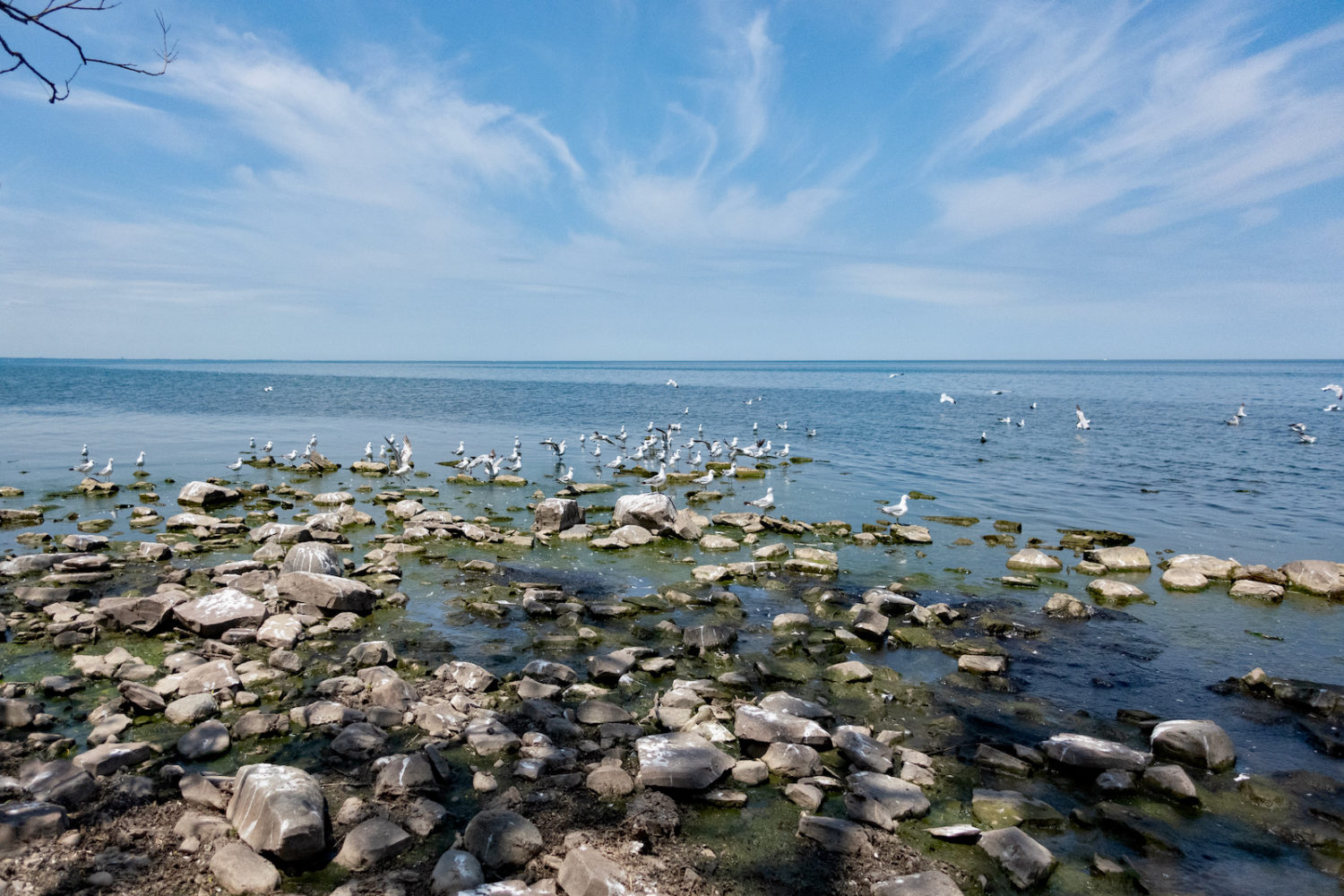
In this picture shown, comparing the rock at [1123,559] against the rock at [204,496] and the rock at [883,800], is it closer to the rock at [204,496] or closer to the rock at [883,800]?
the rock at [883,800]

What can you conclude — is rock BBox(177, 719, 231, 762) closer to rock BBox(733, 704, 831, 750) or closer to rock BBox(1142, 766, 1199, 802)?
rock BBox(733, 704, 831, 750)

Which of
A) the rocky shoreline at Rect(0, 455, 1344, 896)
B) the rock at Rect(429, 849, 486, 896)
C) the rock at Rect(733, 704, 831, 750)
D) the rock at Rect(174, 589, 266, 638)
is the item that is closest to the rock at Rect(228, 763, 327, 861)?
the rocky shoreline at Rect(0, 455, 1344, 896)

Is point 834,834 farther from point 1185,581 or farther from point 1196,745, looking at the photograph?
point 1185,581

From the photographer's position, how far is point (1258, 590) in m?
11.4

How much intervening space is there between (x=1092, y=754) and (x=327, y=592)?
29.5ft

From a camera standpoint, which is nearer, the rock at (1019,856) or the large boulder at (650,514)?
the rock at (1019,856)

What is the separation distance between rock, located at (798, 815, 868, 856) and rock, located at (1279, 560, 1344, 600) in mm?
11185

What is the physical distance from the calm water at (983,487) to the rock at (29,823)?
13.5 feet

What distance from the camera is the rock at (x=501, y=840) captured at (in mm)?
4594

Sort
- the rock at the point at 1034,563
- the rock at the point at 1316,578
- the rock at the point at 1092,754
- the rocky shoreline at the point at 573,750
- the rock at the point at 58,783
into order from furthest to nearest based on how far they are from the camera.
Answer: the rock at the point at 1034,563, the rock at the point at 1316,578, the rock at the point at 1092,754, the rock at the point at 58,783, the rocky shoreline at the point at 573,750

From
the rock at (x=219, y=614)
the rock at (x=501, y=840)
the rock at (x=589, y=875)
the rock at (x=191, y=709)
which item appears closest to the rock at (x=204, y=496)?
the rock at (x=219, y=614)

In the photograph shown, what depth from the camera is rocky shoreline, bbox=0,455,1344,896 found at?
15.4 feet

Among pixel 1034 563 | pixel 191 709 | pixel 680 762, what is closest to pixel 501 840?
pixel 680 762

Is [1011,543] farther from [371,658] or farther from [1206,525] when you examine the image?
[371,658]
